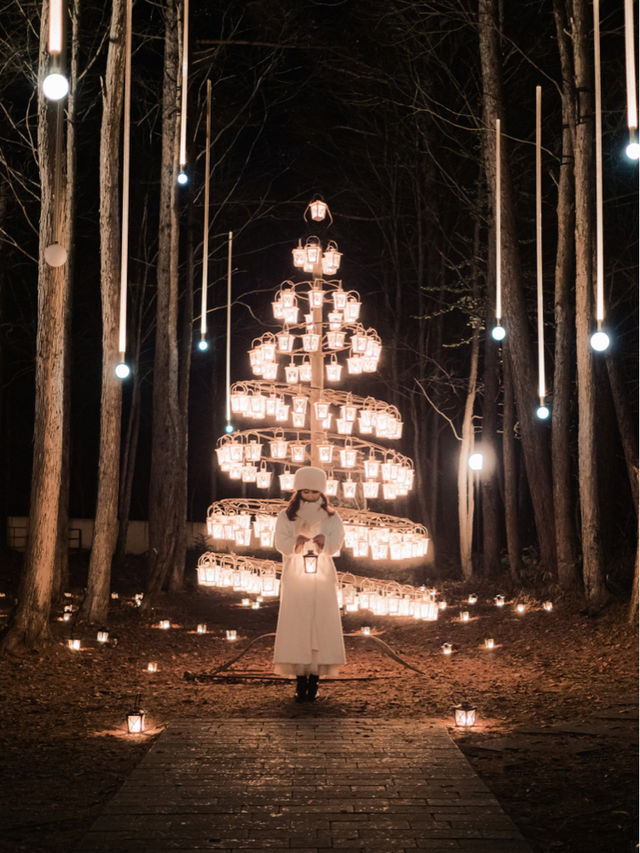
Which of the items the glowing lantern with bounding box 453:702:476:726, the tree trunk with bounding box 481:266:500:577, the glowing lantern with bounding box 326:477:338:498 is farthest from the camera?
the tree trunk with bounding box 481:266:500:577

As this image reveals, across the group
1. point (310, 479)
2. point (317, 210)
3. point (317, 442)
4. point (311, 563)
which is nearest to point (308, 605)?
point (311, 563)

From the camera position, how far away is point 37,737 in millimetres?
7094

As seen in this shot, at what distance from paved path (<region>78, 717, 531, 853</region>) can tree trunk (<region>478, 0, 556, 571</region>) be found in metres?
9.31

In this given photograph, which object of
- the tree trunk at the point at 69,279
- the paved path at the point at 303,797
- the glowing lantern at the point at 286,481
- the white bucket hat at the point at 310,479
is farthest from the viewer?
the glowing lantern at the point at 286,481

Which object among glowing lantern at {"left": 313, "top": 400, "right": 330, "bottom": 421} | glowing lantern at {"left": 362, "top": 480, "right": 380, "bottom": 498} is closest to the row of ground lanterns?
glowing lantern at {"left": 362, "top": 480, "right": 380, "bottom": 498}

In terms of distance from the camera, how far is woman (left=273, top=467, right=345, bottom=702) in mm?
8492

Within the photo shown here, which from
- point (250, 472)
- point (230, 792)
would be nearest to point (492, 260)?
point (250, 472)

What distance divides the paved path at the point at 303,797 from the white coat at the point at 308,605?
1443 mm

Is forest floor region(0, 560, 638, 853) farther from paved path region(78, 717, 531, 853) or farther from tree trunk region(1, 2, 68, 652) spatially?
tree trunk region(1, 2, 68, 652)

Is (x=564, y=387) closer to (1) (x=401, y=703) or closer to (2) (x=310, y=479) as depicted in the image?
(2) (x=310, y=479)

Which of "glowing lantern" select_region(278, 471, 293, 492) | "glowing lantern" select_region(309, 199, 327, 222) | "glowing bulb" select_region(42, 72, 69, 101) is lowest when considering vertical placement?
→ "glowing bulb" select_region(42, 72, 69, 101)

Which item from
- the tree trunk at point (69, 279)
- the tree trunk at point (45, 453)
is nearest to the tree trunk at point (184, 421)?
the tree trunk at point (69, 279)

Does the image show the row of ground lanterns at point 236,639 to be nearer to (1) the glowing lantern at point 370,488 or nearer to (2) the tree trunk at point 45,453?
(2) the tree trunk at point 45,453

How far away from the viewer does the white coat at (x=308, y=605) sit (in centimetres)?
848
